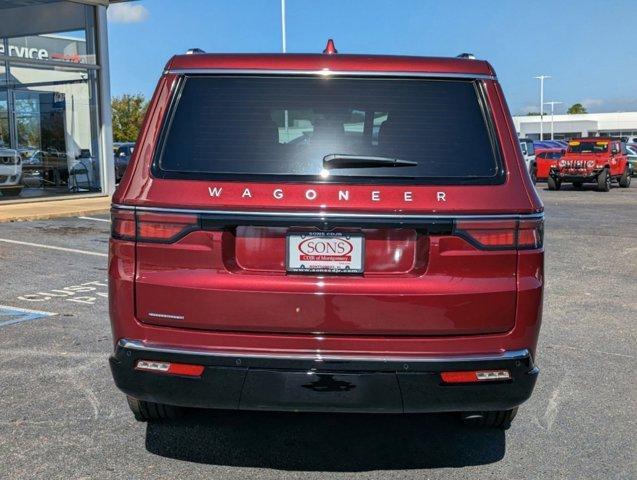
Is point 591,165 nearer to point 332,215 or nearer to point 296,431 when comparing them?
point 296,431

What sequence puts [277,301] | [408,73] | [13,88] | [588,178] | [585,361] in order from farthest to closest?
1. [588,178]
2. [13,88]
3. [585,361]
4. [408,73]
5. [277,301]

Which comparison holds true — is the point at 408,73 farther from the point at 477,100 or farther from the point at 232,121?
the point at 232,121

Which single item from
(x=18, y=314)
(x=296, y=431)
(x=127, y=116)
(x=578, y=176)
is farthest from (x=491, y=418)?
(x=127, y=116)

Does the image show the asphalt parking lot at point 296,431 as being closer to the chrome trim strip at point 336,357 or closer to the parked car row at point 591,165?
the chrome trim strip at point 336,357

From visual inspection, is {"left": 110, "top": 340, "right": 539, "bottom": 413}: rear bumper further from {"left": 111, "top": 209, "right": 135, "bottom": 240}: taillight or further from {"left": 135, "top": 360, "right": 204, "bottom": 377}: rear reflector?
{"left": 111, "top": 209, "right": 135, "bottom": 240}: taillight

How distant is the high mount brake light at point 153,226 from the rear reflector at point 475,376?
4.12 feet

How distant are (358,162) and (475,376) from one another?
1052 mm

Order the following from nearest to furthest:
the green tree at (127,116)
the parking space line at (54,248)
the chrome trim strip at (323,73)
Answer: the chrome trim strip at (323,73), the parking space line at (54,248), the green tree at (127,116)

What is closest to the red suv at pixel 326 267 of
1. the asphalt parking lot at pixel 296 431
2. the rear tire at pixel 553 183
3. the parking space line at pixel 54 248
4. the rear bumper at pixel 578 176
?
the asphalt parking lot at pixel 296 431

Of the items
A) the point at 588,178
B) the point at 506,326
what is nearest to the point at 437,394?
the point at 506,326

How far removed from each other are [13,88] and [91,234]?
21.9 ft

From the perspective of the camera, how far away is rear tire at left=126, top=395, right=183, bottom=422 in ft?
12.0

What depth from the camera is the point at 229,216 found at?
2895 millimetres

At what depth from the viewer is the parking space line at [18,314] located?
5.96 metres
